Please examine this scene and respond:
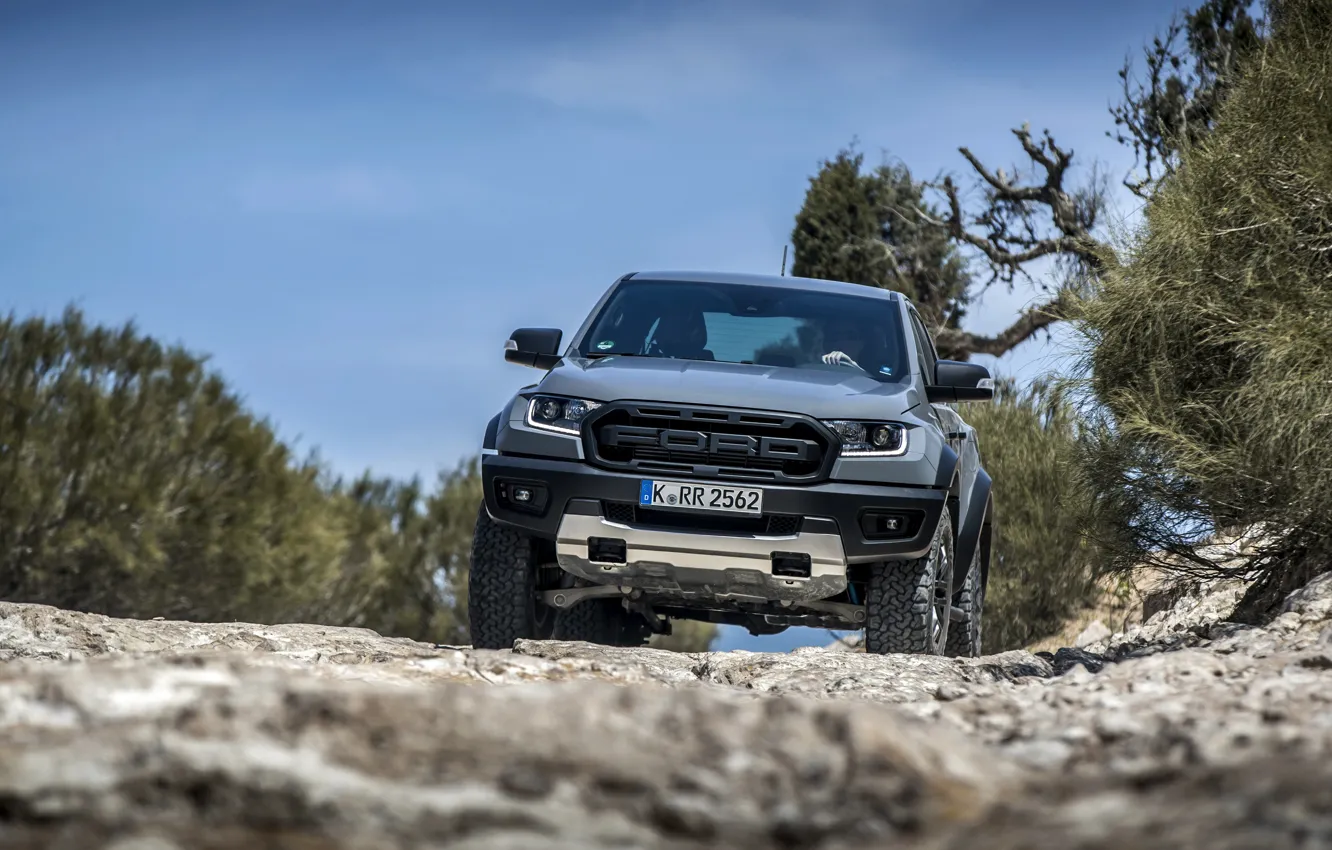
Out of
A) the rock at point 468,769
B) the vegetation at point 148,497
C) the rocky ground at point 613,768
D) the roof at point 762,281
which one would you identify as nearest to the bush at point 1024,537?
the roof at point 762,281

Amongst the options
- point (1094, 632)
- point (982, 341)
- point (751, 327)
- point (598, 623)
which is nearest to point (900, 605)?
point (751, 327)

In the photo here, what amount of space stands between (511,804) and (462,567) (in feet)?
127

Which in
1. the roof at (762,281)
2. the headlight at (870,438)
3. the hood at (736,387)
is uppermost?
the roof at (762,281)

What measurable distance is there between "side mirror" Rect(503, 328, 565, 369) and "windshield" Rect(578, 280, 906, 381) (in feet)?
0.45

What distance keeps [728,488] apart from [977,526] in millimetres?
2203

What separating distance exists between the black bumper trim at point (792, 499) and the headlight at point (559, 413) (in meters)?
0.16

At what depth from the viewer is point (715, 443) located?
22.0 ft

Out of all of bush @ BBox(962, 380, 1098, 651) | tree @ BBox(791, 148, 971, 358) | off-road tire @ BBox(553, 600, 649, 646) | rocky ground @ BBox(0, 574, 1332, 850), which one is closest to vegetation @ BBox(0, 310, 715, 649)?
tree @ BBox(791, 148, 971, 358)

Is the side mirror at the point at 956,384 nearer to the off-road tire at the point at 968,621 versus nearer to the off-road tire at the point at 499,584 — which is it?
the off-road tire at the point at 968,621

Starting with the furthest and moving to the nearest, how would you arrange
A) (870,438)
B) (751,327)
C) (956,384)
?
(751,327) → (956,384) → (870,438)

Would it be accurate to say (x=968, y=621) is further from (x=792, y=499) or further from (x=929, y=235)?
(x=929, y=235)

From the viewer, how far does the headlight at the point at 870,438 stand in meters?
6.71

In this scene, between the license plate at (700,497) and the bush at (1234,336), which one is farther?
the bush at (1234,336)

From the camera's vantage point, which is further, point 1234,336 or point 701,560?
point 1234,336
